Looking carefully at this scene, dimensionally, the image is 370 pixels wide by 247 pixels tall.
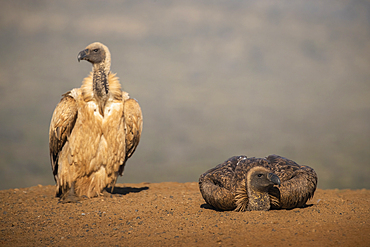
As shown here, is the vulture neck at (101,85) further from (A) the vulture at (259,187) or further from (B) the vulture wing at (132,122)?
(A) the vulture at (259,187)

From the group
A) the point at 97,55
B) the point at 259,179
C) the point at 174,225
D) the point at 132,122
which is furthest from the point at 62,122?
the point at 259,179

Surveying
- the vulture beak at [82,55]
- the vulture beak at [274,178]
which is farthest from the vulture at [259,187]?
the vulture beak at [82,55]

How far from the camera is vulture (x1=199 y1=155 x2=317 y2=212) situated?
6.27 m

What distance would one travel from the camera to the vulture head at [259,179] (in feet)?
20.2

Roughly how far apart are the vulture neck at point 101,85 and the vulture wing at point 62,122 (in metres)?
0.64

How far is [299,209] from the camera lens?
656 centimetres

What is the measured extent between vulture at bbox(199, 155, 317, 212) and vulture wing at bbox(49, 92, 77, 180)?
13.1 ft

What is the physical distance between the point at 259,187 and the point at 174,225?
1.70 m

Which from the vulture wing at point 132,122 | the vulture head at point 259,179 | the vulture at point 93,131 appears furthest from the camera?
the vulture wing at point 132,122

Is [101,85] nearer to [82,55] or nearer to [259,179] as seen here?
[82,55]

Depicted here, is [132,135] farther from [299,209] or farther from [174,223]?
[299,209]

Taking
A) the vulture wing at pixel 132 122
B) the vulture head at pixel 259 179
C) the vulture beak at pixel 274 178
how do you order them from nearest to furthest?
the vulture beak at pixel 274 178, the vulture head at pixel 259 179, the vulture wing at pixel 132 122

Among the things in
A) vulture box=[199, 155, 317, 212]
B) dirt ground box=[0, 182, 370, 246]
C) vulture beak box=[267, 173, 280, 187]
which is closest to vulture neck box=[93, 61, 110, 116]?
dirt ground box=[0, 182, 370, 246]

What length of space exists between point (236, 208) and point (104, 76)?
16.8ft
